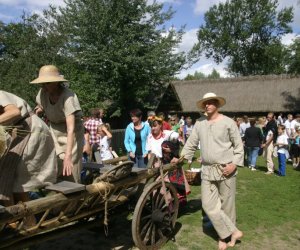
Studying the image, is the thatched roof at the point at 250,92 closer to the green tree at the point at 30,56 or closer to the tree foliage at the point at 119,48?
the tree foliage at the point at 119,48

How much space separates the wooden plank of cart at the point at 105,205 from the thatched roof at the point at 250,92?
1095 inches

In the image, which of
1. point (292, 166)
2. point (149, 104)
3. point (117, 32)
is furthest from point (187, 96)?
point (292, 166)

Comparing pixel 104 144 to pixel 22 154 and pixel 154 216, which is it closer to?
pixel 154 216

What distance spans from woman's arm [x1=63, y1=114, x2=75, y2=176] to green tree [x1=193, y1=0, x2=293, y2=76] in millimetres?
49653

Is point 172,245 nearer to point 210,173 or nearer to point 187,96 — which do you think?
point 210,173

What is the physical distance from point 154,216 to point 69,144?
150 cm

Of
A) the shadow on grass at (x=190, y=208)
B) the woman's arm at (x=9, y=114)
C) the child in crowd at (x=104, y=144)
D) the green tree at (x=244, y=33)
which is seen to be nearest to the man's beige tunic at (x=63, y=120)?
the woman's arm at (x=9, y=114)

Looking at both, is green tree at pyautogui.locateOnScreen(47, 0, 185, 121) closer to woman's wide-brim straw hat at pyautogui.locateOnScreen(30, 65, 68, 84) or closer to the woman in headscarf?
the woman in headscarf

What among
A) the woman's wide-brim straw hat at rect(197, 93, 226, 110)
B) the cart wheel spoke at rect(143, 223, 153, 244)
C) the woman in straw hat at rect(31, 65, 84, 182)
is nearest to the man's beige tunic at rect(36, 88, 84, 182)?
the woman in straw hat at rect(31, 65, 84, 182)

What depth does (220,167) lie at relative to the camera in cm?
472

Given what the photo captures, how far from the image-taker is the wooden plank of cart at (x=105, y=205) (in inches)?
121

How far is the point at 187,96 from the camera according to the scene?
1420 inches

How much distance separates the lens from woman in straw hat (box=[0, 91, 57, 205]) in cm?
312

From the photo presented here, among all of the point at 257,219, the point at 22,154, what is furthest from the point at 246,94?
the point at 22,154
